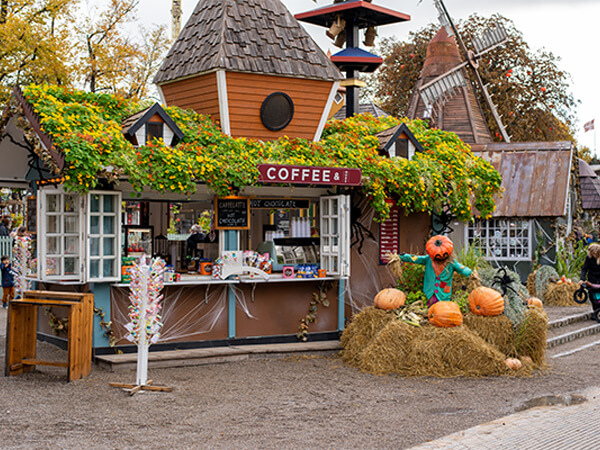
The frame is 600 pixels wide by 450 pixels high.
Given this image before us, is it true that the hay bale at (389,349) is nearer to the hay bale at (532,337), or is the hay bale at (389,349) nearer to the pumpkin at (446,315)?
the pumpkin at (446,315)

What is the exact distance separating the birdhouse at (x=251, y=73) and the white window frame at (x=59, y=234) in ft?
8.17

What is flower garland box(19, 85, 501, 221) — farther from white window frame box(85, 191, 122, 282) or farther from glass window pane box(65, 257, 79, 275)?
glass window pane box(65, 257, 79, 275)

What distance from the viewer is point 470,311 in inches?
391

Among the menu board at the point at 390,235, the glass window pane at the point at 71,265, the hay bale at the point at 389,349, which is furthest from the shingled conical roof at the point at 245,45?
the hay bale at the point at 389,349

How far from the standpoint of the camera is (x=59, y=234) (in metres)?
9.81

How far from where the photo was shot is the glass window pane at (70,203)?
32.4ft

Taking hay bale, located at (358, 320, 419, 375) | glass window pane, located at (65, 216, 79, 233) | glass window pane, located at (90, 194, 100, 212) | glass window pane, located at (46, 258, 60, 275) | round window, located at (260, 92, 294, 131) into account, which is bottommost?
hay bale, located at (358, 320, 419, 375)

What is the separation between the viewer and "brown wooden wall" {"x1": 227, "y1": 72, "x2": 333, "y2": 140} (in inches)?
427

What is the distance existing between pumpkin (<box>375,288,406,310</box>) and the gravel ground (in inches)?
40.9

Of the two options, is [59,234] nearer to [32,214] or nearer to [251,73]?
[32,214]

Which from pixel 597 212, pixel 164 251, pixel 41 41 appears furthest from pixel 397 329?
pixel 597 212

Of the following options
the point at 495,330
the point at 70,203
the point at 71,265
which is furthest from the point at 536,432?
the point at 70,203

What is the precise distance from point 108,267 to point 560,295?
11075 mm

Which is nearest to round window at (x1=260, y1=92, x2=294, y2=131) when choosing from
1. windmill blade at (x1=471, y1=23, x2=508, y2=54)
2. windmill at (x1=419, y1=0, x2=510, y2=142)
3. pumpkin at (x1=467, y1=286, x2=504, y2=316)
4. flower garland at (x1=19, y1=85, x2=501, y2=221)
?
flower garland at (x1=19, y1=85, x2=501, y2=221)
